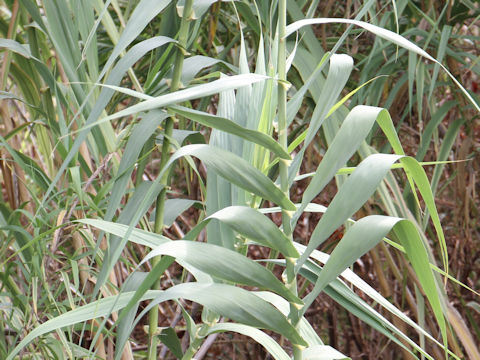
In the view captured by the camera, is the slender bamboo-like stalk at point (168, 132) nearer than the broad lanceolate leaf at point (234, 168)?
No

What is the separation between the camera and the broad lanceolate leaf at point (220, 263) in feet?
1.01

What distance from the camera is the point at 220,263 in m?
0.32

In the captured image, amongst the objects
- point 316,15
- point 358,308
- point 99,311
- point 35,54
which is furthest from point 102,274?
point 316,15

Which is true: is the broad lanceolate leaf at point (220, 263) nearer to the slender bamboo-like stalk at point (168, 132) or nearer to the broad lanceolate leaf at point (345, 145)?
the broad lanceolate leaf at point (345, 145)

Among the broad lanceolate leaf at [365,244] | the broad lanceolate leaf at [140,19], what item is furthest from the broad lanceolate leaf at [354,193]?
the broad lanceolate leaf at [140,19]

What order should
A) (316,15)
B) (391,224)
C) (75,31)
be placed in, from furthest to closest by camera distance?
(316,15)
(75,31)
(391,224)

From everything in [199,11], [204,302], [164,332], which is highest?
[199,11]

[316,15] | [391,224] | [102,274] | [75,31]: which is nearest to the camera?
[391,224]

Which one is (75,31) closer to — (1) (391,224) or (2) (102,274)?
(2) (102,274)

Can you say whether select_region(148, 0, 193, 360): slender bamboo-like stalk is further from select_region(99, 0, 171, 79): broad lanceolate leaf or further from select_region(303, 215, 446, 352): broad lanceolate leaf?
select_region(303, 215, 446, 352): broad lanceolate leaf

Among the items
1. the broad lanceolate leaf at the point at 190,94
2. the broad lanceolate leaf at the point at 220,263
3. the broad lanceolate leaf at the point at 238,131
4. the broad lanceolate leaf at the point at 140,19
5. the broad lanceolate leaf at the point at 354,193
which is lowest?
the broad lanceolate leaf at the point at 220,263

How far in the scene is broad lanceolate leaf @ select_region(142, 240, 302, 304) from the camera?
12.2 inches

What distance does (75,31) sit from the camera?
1.66 feet

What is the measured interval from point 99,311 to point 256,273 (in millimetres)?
93
